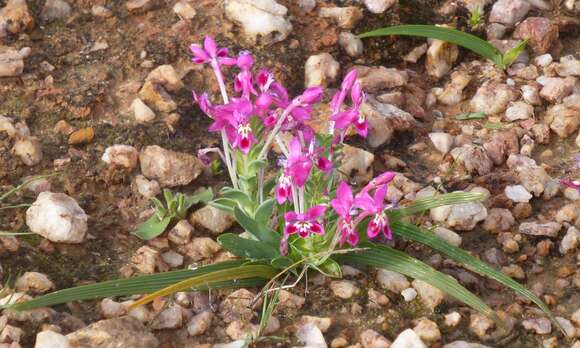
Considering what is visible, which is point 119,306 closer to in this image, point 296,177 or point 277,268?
point 277,268

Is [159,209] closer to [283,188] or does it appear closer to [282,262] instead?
[282,262]

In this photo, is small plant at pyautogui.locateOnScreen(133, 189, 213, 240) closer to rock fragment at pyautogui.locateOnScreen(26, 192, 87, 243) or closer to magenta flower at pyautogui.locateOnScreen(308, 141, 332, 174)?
rock fragment at pyautogui.locateOnScreen(26, 192, 87, 243)

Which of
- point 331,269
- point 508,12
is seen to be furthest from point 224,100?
point 508,12

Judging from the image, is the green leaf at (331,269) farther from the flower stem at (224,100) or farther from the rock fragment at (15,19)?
the rock fragment at (15,19)

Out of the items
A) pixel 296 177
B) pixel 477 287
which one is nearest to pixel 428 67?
pixel 477 287

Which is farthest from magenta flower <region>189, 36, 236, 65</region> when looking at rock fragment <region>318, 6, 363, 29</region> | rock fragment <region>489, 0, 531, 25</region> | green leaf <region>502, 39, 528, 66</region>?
rock fragment <region>489, 0, 531, 25</region>
